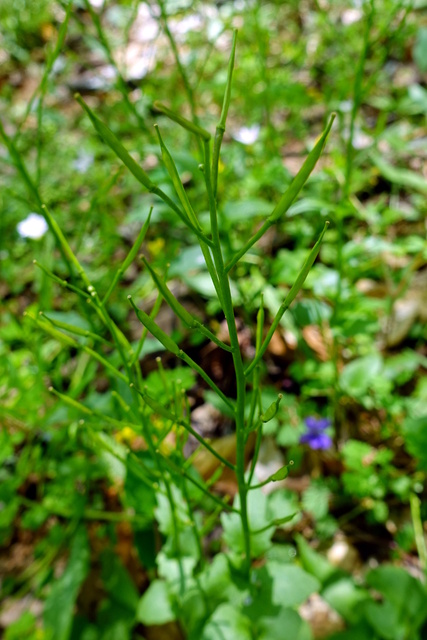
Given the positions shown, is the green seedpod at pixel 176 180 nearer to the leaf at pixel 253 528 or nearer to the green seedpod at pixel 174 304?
the green seedpod at pixel 174 304

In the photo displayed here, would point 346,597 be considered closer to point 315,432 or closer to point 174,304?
point 315,432

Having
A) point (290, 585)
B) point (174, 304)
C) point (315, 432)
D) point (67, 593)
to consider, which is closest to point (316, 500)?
point (315, 432)

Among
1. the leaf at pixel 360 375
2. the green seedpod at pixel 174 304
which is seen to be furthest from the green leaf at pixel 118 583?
the green seedpod at pixel 174 304

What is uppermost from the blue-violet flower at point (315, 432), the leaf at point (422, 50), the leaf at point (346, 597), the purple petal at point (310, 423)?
the leaf at point (422, 50)

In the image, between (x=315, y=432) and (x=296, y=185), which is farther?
(x=315, y=432)

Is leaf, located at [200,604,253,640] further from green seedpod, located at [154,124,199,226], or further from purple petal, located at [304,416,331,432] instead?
green seedpod, located at [154,124,199,226]

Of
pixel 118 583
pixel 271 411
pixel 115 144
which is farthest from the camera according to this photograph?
pixel 118 583

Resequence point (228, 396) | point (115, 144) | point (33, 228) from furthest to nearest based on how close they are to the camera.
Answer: point (33, 228) → point (228, 396) → point (115, 144)
